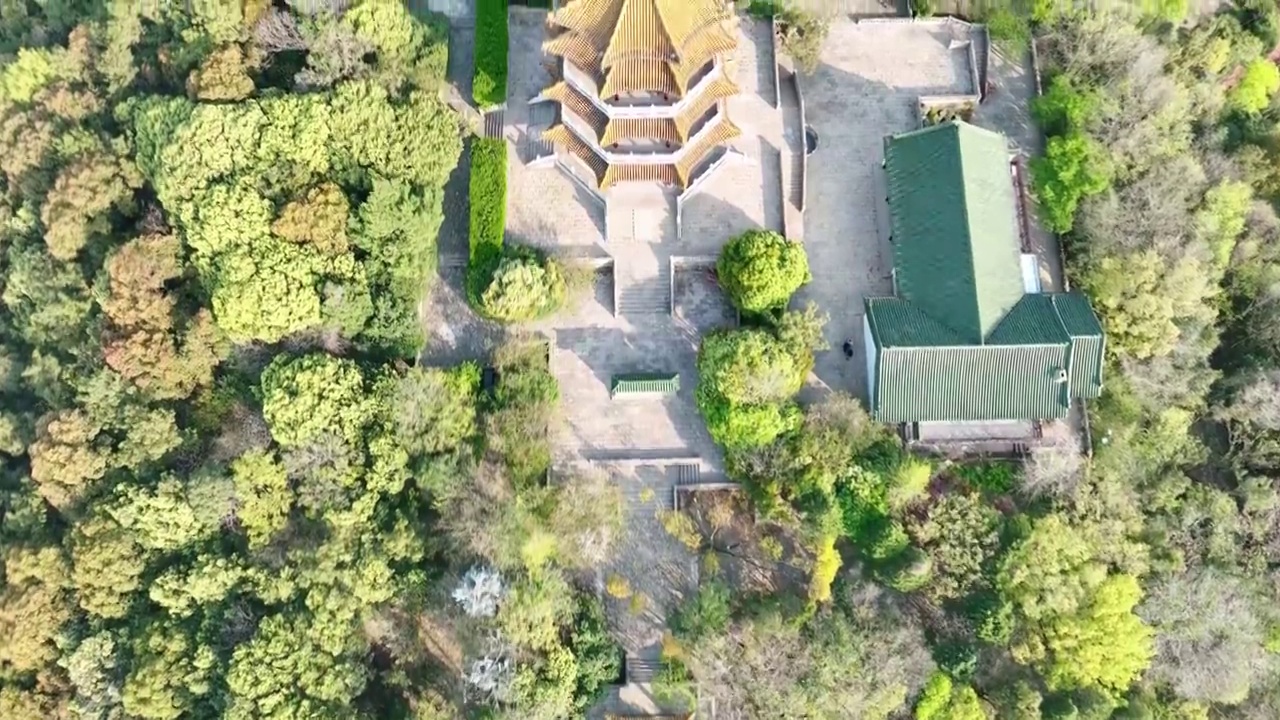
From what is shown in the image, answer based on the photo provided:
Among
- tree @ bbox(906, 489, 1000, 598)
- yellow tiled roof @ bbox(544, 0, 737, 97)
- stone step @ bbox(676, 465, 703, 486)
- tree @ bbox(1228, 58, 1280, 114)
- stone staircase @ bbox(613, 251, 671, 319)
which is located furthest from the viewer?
tree @ bbox(1228, 58, 1280, 114)

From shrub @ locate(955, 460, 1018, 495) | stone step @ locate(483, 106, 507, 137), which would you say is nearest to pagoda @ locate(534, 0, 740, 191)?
stone step @ locate(483, 106, 507, 137)

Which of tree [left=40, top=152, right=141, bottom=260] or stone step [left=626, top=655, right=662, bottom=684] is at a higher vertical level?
tree [left=40, top=152, right=141, bottom=260]

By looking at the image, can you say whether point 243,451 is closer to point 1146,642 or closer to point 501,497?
point 501,497

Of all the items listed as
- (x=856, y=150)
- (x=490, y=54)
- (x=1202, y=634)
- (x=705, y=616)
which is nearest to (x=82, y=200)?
(x=490, y=54)

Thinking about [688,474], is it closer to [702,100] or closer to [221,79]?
[702,100]

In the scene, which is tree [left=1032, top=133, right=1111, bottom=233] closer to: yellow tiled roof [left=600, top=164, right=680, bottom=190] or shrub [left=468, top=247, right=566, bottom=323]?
yellow tiled roof [left=600, top=164, right=680, bottom=190]

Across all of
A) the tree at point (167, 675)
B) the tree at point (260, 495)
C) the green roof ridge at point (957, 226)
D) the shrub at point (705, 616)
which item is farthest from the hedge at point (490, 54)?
the tree at point (167, 675)
